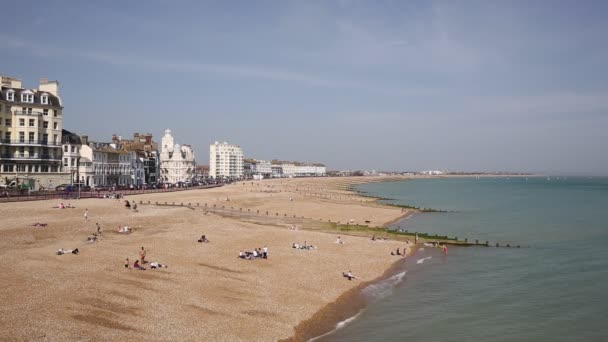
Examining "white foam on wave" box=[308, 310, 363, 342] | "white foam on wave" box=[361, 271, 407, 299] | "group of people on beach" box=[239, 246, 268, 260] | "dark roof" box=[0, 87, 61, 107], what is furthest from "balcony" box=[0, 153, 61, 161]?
"white foam on wave" box=[308, 310, 363, 342]

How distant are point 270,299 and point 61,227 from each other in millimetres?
19349

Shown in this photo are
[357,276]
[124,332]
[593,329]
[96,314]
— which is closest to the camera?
[124,332]

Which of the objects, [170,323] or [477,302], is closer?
[170,323]

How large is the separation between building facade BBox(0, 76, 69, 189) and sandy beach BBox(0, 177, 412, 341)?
57.9 ft

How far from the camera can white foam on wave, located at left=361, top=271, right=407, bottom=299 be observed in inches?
1018

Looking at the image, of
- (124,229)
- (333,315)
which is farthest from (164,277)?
(124,229)

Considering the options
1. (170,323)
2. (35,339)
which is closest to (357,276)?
(170,323)

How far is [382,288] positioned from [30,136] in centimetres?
5084

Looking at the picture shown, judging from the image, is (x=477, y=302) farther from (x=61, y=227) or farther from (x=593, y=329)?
(x=61, y=227)

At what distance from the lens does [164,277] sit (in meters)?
23.0

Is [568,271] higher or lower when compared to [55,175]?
lower

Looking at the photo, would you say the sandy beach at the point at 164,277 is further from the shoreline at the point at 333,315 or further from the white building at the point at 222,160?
the white building at the point at 222,160

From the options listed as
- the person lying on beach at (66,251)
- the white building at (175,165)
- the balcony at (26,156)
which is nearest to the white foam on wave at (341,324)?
the person lying on beach at (66,251)

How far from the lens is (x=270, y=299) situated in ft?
72.3
